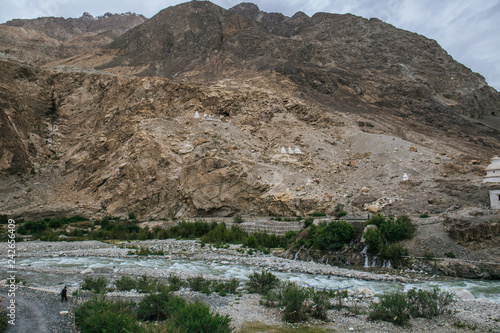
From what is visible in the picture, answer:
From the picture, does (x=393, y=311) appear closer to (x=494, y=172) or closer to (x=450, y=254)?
(x=450, y=254)

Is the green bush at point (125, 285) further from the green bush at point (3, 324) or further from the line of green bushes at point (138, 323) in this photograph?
the green bush at point (3, 324)

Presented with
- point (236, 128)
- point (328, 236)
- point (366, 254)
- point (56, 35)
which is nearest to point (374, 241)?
point (366, 254)

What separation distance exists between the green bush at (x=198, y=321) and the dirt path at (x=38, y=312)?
243 cm

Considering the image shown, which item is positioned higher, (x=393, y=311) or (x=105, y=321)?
(x=105, y=321)

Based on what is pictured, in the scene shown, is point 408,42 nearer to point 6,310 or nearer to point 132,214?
point 132,214

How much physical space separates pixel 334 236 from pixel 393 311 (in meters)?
9.31

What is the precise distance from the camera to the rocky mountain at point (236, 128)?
1186 inches

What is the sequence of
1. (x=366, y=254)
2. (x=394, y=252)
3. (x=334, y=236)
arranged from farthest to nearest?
(x=334, y=236), (x=366, y=254), (x=394, y=252)

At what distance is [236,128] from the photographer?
124 ft

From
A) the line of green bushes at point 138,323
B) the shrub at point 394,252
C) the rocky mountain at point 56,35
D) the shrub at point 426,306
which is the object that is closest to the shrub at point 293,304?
the line of green bushes at point 138,323

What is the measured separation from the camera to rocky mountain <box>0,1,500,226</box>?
30125mm

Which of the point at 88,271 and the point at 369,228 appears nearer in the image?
the point at 88,271

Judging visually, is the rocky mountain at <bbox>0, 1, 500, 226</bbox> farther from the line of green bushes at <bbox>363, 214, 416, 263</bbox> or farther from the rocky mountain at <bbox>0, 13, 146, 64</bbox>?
the rocky mountain at <bbox>0, 13, 146, 64</bbox>

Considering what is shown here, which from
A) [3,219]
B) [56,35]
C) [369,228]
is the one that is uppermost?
[56,35]
